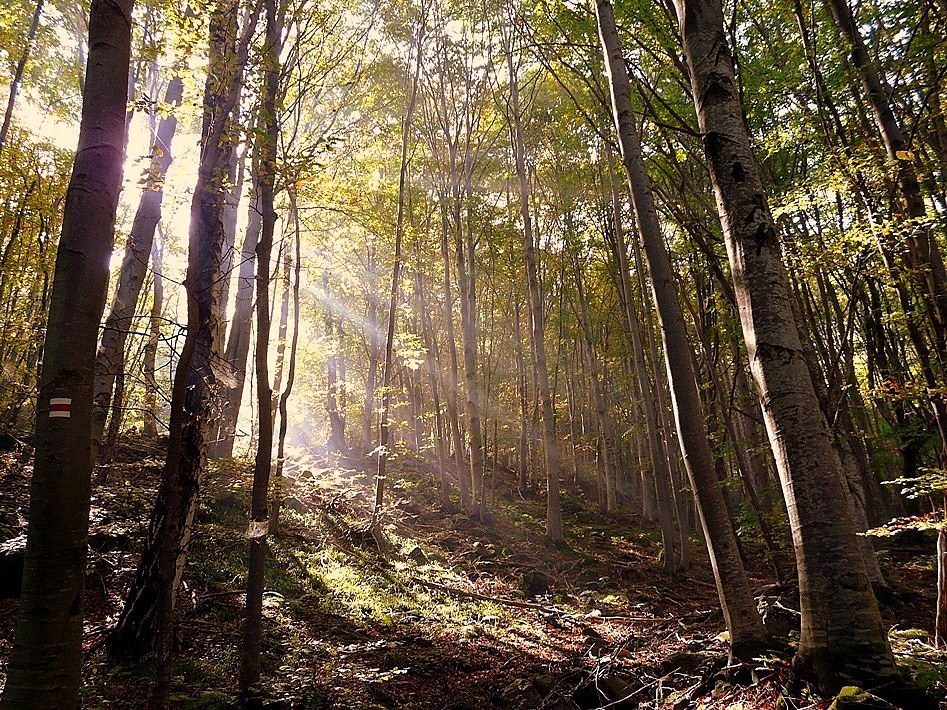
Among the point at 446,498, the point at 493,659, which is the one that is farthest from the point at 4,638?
the point at 446,498

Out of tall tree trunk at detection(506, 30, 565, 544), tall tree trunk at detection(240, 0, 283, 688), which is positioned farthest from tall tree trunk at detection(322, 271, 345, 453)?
tall tree trunk at detection(240, 0, 283, 688)

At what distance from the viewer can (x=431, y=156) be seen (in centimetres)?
1605

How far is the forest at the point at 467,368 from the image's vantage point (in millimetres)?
2416

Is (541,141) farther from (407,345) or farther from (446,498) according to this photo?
(446,498)

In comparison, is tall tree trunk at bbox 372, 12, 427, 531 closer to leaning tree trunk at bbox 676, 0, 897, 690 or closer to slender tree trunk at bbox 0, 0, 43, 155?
slender tree trunk at bbox 0, 0, 43, 155

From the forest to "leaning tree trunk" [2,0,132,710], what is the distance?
0.03 feet

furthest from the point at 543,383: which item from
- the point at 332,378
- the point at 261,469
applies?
the point at 332,378

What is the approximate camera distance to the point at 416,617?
274 inches

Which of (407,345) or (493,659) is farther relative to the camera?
(407,345)

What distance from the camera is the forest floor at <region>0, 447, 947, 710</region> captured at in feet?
12.9

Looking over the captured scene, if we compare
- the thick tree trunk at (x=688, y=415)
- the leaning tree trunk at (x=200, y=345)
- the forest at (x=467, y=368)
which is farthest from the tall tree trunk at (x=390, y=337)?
the thick tree trunk at (x=688, y=415)

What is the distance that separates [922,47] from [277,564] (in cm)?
1012

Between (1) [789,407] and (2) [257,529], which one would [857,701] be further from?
(2) [257,529]

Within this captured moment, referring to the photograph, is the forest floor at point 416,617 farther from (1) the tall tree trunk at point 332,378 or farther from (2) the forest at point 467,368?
(1) the tall tree trunk at point 332,378
